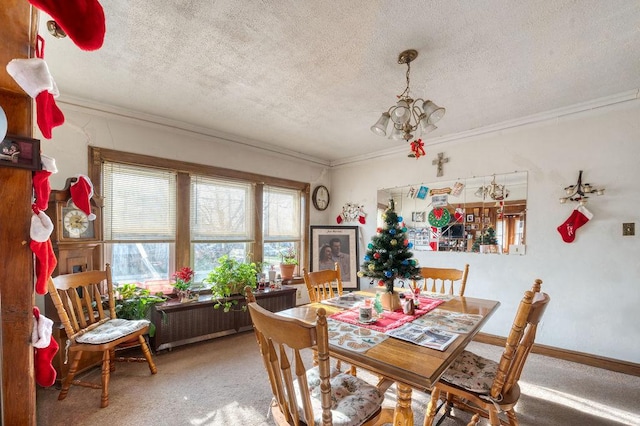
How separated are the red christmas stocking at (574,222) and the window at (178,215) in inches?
131

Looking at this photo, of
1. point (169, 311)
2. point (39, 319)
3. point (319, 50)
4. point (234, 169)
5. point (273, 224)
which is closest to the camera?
point (39, 319)

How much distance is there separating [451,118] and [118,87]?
3.17 meters

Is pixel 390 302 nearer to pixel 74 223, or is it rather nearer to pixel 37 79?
pixel 37 79

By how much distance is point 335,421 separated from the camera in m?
1.19

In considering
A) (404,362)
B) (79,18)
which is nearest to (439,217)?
(404,362)

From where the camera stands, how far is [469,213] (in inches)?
132

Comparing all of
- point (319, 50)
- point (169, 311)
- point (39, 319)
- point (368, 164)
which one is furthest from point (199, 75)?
point (368, 164)

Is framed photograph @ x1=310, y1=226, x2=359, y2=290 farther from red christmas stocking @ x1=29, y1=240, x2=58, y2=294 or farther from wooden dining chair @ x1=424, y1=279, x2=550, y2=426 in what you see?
red christmas stocking @ x1=29, y1=240, x2=58, y2=294

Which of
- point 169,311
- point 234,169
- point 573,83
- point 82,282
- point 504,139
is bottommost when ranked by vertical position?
point 169,311

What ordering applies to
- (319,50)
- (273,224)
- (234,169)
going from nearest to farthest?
(319,50)
(234,169)
(273,224)

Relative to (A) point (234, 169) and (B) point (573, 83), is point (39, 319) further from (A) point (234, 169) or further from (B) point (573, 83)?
(B) point (573, 83)

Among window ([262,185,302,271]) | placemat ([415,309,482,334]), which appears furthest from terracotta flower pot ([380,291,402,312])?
window ([262,185,302,271])

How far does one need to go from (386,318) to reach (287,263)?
8.32ft

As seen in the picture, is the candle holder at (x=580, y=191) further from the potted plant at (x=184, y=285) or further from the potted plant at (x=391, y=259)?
the potted plant at (x=184, y=285)
